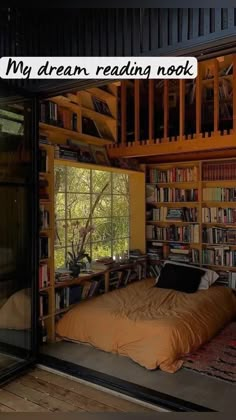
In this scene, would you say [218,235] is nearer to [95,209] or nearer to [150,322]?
[95,209]

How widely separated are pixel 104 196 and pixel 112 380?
2.56m

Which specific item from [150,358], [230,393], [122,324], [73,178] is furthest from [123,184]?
[230,393]

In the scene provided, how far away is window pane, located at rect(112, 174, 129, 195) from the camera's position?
492cm

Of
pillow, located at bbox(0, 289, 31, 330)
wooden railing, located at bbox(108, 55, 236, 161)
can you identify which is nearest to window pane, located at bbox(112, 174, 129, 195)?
wooden railing, located at bbox(108, 55, 236, 161)

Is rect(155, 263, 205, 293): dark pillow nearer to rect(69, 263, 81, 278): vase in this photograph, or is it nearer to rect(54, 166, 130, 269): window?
rect(54, 166, 130, 269): window

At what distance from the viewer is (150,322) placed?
304 centimetres

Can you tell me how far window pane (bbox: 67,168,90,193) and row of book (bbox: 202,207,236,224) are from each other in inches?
68.4

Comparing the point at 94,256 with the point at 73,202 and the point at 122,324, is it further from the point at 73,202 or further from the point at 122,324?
the point at 122,324

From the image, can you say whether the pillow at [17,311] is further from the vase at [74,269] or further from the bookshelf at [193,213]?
the bookshelf at [193,213]

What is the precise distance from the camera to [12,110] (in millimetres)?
2723

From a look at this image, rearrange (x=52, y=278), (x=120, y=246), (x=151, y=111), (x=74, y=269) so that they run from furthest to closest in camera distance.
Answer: (x=120, y=246), (x=151, y=111), (x=74, y=269), (x=52, y=278)

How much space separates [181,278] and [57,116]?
8.16 ft

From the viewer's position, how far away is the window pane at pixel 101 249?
14.6 feet

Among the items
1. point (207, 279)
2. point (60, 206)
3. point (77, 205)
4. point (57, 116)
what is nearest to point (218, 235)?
point (207, 279)
